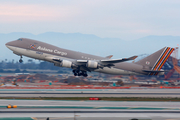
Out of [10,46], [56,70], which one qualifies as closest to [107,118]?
[10,46]

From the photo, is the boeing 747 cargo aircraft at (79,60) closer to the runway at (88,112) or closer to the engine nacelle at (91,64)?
the engine nacelle at (91,64)

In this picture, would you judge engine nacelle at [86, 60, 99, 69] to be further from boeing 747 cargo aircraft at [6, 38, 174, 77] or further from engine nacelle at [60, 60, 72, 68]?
engine nacelle at [60, 60, 72, 68]

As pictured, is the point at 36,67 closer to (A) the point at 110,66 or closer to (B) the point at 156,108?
(A) the point at 110,66

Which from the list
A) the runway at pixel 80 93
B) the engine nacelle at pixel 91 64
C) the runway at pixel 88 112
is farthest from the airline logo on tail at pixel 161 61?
the runway at pixel 88 112

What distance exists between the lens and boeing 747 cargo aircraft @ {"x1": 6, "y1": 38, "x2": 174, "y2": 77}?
1702 inches

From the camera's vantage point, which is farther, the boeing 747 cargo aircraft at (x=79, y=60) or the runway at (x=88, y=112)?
the boeing 747 cargo aircraft at (x=79, y=60)

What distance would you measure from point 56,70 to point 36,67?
1634 cm

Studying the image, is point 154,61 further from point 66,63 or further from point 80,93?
point 80,93

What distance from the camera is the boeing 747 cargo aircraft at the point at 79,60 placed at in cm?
4322

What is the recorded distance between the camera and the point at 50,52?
4366 centimetres

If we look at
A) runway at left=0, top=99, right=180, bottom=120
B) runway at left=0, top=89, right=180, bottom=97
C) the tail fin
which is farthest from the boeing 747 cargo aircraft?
runway at left=0, top=99, right=180, bottom=120

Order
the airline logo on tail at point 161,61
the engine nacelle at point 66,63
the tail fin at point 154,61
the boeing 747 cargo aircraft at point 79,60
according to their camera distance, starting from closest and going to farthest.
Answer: the engine nacelle at point 66,63, the boeing 747 cargo aircraft at point 79,60, the tail fin at point 154,61, the airline logo on tail at point 161,61

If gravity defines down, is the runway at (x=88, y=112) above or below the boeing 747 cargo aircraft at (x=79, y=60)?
below

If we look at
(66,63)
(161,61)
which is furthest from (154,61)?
(66,63)
